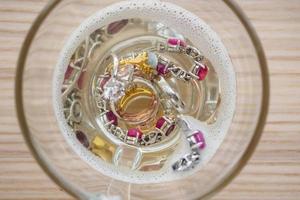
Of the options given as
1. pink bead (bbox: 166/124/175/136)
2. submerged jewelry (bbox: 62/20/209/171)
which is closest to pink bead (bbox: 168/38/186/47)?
submerged jewelry (bbox: 62/20/209/171)

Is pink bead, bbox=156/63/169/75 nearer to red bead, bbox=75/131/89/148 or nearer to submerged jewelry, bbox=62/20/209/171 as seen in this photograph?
submerged jewelry, bbox=62/20/209/171

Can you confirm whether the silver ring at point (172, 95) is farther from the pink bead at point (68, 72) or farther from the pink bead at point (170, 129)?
the pink bead at point (68, 72)

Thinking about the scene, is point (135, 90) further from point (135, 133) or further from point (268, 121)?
point (268, 121)

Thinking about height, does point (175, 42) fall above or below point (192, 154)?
above

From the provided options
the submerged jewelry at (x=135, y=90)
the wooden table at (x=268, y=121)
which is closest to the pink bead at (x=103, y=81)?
the submerged jewelry at (x=135, y=90)

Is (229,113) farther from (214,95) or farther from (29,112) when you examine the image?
(29,112)

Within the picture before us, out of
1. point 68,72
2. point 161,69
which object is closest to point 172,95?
point 161,69

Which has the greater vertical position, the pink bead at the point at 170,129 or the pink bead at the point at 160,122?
the pink bead at the point at 160,122
